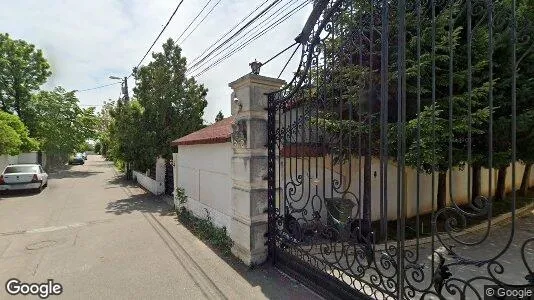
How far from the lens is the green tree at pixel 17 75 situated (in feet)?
81.0

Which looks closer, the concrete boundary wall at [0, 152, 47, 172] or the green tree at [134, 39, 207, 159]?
the green tree at [134, 39, 207, 159]

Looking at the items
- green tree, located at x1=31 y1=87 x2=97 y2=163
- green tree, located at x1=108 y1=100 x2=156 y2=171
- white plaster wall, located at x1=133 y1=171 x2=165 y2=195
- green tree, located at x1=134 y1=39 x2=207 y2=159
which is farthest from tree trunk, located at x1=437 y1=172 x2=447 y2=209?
green tree, located at x1=31 y1=87 x2=97 y2=163

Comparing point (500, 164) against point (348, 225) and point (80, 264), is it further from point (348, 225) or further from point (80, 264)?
point (80, 264)

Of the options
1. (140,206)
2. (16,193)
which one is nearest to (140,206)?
(140,206)

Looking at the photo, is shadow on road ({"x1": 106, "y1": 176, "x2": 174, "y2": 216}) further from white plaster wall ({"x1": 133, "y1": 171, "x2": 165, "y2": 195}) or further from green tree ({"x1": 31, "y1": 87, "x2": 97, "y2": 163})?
green tree ({"x1": 31, "y1": 87, "x2": 97, "y2": 163})

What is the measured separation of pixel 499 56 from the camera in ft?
25.0

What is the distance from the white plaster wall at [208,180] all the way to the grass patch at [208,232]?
16cm

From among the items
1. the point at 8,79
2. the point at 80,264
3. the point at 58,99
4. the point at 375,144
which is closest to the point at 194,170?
the point at 80,264

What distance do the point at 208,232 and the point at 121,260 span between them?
80.1 inches

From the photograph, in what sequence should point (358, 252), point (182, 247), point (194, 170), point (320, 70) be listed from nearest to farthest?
1. point (358, 252)
2. point (320, 70)
3. point (182, 247)
4. point (194, 170)

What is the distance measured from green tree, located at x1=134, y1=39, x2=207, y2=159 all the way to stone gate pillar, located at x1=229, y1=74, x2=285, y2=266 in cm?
986

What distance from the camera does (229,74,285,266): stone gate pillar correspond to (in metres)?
5.11

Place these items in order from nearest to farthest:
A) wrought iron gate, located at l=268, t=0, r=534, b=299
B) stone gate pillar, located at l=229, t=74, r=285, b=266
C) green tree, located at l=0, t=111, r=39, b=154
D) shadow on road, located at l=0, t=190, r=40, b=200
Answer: wrought iron gate, located at l=268, t=0, r=534, b=299 → stone gate pillar, located at l=229, t=74, r=285, b=266 → shadow on road, located at l=0, t=190, r=40, b=200 → green tree, located at l=0, t=111, r=39, b=154

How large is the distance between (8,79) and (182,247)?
2806 cm
